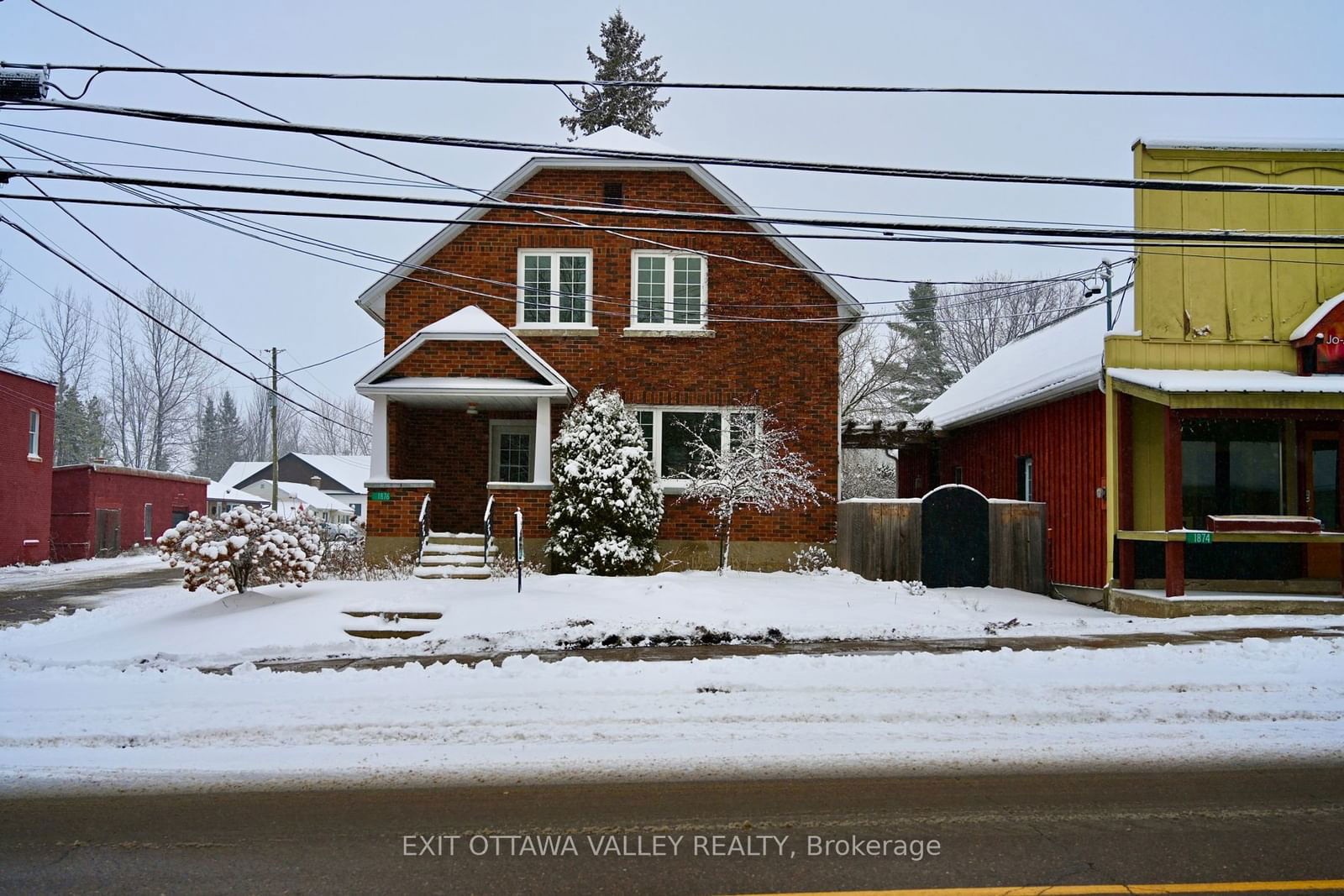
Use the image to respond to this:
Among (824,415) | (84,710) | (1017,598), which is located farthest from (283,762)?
(824,415)

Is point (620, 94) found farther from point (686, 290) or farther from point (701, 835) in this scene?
point (701, 835)

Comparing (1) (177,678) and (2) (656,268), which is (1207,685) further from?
(2) (656,268)

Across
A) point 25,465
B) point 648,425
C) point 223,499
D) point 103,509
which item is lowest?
point 103,509

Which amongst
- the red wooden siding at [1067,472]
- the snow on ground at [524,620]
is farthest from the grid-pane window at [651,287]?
the red wooden siding at [1067,472]

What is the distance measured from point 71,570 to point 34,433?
5.17m

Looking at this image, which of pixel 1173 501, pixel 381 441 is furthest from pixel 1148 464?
pixel 381 441

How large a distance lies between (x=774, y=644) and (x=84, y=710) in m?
7.32

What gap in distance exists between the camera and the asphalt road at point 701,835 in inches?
177

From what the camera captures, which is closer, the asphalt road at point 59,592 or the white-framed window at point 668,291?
the asphalt road at point 59,592

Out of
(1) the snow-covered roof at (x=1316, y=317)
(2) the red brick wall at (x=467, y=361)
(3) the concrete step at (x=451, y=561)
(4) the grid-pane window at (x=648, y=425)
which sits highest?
(1) the snow-covered roof at (x=1316, y=317)

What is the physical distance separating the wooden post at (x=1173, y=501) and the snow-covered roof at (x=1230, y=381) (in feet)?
1.84

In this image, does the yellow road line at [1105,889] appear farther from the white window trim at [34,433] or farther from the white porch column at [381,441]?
the white window trim at [34,433]

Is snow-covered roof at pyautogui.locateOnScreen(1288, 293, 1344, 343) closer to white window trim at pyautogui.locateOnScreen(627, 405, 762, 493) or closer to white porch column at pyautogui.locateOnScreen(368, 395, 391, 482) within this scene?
white window trim at pyautogui.locateOnScreen(627, 405, 762, 493)

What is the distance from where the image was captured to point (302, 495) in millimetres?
62438
